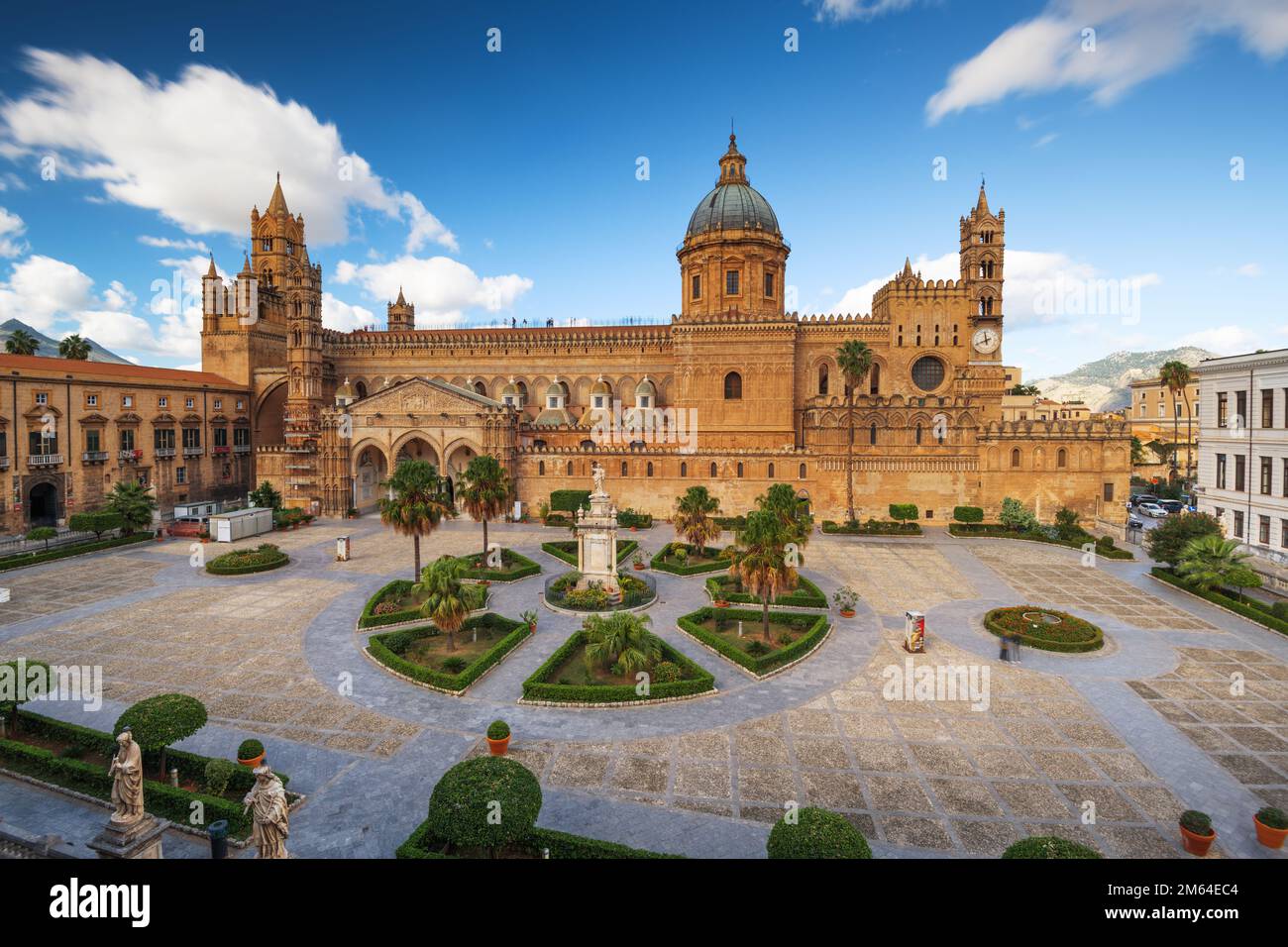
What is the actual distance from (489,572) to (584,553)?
7017 millimetres

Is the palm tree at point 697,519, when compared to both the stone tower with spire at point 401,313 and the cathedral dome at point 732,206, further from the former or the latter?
the stone tower with spire at point 401,313

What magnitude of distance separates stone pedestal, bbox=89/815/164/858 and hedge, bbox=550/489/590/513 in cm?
4314

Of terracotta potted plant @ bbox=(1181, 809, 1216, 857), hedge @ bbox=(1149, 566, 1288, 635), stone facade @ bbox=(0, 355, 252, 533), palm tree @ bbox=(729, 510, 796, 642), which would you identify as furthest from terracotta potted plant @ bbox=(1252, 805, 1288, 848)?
stone facade @ bbox=(0, 355, 252, 533)

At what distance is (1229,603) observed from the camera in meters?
29.0

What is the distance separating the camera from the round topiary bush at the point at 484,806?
11695 mm

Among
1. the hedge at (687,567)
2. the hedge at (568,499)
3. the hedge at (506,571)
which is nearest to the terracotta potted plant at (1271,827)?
the hedge at (687,567)

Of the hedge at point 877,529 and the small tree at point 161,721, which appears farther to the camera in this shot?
the hedge at point 877,529

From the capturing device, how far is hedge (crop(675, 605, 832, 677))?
22.7m

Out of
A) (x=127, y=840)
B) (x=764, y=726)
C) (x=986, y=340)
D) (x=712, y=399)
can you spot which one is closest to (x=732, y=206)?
(x=712, y=399)

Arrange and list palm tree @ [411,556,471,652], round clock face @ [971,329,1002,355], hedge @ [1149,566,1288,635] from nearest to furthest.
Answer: palm tree @ [411,556,471,652] < hedge @ [1149,566,1288,635] < round clock face @ [971,329,1002,355]

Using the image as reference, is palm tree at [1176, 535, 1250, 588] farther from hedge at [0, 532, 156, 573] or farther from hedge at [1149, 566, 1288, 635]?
hedge at [0, 532, 156, 573]

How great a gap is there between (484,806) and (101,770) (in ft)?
35.4

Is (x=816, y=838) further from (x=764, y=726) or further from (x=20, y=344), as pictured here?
(x=20, y=344)

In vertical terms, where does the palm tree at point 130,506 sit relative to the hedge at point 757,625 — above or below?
above
